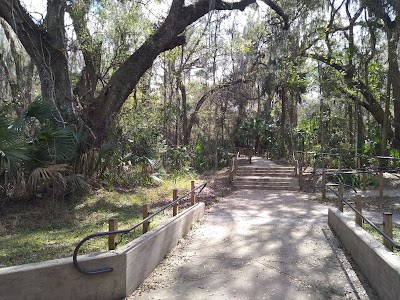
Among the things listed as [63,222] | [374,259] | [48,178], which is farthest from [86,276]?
[48,178]

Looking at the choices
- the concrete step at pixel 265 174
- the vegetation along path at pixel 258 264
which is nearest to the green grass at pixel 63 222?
the vegetation along path at pixel 258 264

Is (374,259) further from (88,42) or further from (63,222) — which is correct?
(88,42)

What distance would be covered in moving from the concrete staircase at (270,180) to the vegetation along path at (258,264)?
643 cm

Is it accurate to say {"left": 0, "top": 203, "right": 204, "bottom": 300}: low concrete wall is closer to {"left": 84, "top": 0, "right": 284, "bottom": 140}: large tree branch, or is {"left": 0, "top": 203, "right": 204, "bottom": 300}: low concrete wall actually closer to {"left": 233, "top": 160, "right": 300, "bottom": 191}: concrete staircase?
{"left": 84, "top": 0, "right": 284, "bottom": 140}: large tree branch

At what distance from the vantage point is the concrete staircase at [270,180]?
15615 mm

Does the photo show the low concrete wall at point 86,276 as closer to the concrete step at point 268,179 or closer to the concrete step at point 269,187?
the concrete step at point 269,187

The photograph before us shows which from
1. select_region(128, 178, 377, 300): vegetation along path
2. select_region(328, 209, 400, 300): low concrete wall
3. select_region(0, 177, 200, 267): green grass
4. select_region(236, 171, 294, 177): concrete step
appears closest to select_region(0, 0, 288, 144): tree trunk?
select_region(0, 177, 200, 267): green grass

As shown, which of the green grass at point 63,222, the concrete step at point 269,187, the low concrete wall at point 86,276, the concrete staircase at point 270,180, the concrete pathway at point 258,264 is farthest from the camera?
the concrete staircase at point 270,180

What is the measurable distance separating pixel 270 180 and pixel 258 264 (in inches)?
424

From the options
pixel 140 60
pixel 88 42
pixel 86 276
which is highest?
pixel 88 42

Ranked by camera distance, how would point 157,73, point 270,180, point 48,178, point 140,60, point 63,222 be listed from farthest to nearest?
point 157,73 → point 270,180 → point 140,60 → point 48,178 → point 63,222

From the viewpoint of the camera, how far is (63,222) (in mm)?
7984

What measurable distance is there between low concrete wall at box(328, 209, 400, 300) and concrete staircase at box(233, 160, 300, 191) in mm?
9062

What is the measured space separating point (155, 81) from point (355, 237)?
1807 cm
